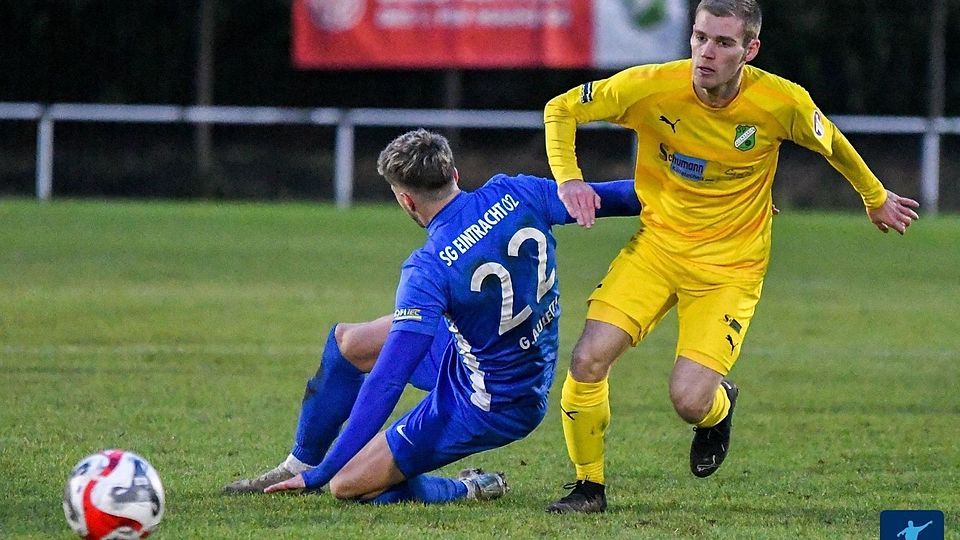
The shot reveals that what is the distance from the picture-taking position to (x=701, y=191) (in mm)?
6098

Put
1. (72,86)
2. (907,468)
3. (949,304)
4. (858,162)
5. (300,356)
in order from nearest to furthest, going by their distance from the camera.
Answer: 1. (858,162)
2. (907,468)
3. (300,356)
4. (949,304)
5. (72,86)

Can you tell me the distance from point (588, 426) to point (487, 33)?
1626 cm

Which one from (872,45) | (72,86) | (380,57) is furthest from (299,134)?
(872,45)

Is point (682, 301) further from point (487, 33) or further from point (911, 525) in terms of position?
point (487, 33)

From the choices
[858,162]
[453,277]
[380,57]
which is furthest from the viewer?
[380,57]

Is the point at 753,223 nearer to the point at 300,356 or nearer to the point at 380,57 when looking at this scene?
the point at 300,356

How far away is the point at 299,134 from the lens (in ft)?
77.0

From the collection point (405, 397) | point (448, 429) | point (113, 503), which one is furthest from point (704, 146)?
point (405, 397)

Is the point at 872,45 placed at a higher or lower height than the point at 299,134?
higher

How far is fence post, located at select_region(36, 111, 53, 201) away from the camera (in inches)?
859

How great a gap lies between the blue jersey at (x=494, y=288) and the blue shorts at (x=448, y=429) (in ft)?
0.13

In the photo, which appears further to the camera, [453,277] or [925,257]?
[925,257]

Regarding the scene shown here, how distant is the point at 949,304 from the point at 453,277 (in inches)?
329

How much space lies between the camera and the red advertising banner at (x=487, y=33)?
2114cm
